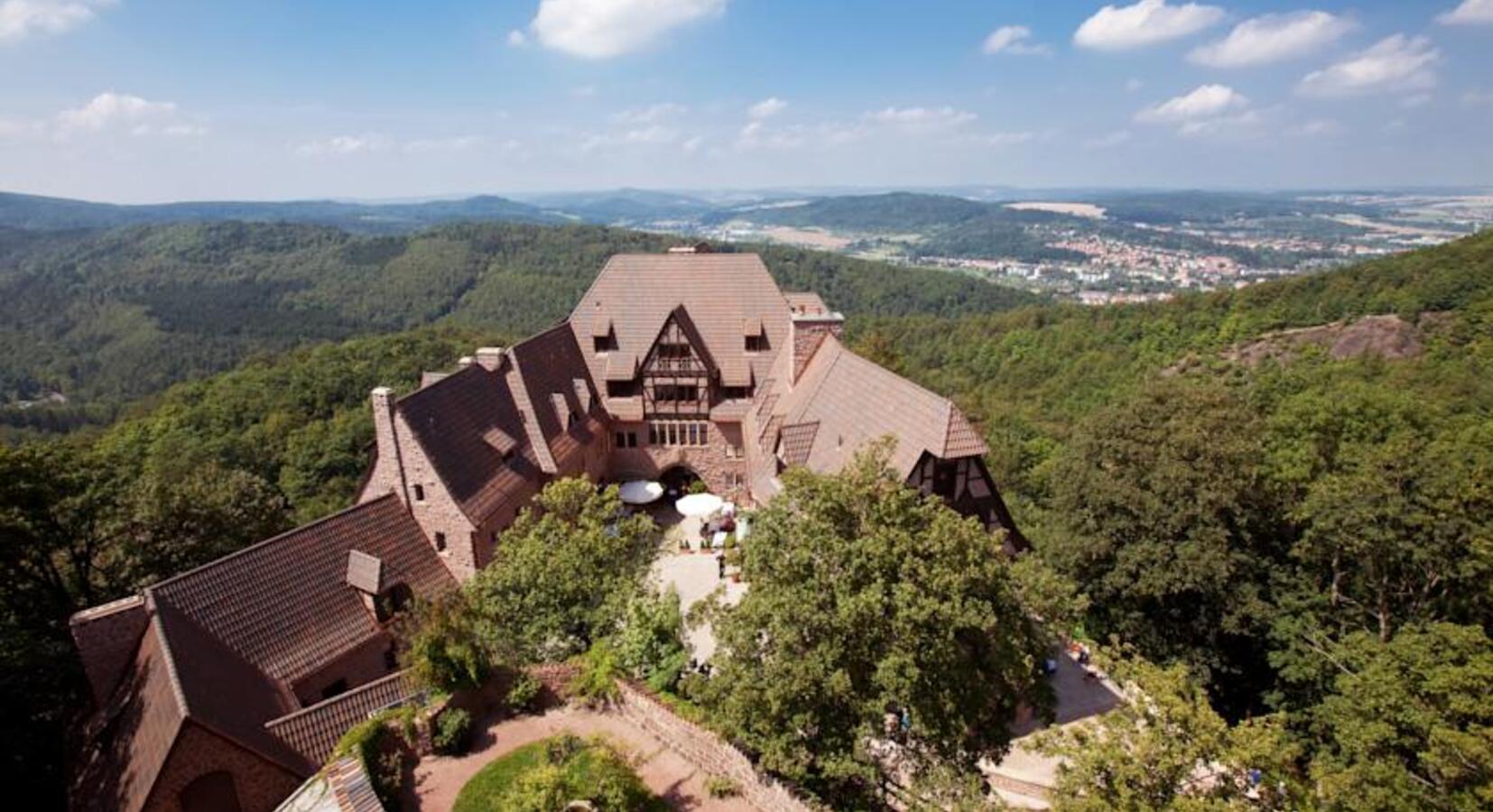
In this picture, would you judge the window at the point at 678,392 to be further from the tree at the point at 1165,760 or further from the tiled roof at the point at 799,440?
the tree at the point at 1165,760

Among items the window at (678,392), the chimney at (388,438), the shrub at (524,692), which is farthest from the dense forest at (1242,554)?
the window at (678,392)

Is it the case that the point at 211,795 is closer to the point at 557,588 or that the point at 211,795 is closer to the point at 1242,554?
the point at 557,588

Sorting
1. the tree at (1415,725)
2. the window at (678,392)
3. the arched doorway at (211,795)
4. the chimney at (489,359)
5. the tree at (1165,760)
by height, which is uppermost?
the chimney at (489,359)

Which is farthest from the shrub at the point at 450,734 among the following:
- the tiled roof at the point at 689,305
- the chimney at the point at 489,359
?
the tiled roof at the point at 689,305

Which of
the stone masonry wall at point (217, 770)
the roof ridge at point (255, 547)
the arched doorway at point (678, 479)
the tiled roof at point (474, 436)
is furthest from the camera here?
the arched doorway at point (678, 479)

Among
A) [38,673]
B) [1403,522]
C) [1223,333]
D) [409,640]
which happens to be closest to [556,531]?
[409,640]

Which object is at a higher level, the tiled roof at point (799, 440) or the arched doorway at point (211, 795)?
the tiled roof at point (799, 440)

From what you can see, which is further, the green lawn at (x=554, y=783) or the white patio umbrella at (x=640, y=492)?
the white patio umbrella at (x=640, y=492)

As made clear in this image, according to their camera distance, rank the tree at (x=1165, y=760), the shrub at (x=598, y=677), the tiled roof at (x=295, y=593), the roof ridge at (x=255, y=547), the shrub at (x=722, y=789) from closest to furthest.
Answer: the tree at (x=1165, y=760) < the shrub at (x=722, y=789) < the roof ridge at (x=255, y=547) < the tiled roof at (x=295, y=593) < the shrub at (x=598, y=677)

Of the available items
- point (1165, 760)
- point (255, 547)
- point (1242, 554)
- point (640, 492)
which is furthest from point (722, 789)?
point (1242, 554)
